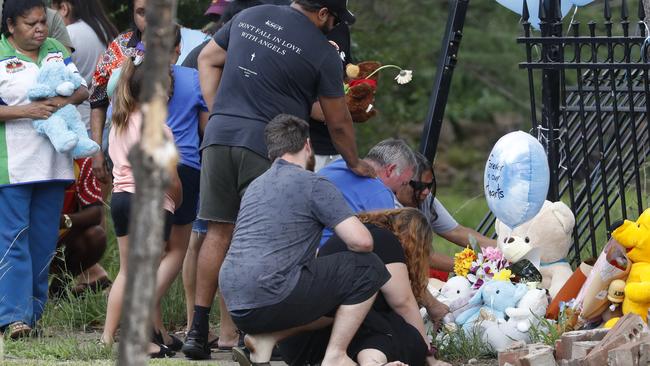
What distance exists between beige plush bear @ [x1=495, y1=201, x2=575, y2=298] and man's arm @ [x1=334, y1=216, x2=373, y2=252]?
132 cm

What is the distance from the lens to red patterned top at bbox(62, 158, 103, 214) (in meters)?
6.92

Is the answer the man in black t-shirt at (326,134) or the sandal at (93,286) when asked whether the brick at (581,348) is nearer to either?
A: the man in black t-shirt at (326,134)

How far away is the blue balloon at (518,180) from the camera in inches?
223

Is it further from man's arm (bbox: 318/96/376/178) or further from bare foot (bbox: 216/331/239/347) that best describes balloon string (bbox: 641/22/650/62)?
bare foot (bbox: 216/331/239/347)

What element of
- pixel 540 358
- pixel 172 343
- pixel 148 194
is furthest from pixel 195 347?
pixel 148 194

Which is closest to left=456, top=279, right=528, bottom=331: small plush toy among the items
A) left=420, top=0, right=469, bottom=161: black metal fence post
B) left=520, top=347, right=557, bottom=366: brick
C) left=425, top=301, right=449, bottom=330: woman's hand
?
left=425, top=301, right=449, bottom=330: woman's hand

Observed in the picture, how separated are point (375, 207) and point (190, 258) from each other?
1033mm

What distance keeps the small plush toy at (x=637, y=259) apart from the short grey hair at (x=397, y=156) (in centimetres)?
113

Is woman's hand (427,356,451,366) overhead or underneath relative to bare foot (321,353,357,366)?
underneath

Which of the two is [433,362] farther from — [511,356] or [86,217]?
[86,217]

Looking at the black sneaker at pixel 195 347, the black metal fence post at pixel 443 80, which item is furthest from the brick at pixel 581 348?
the black metal fence post at pixel 443 80

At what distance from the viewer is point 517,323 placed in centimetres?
549

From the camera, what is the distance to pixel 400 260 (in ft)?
17.0

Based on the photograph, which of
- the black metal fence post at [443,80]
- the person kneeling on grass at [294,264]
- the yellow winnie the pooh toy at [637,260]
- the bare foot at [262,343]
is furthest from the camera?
the black metal fence post at [443,80]
